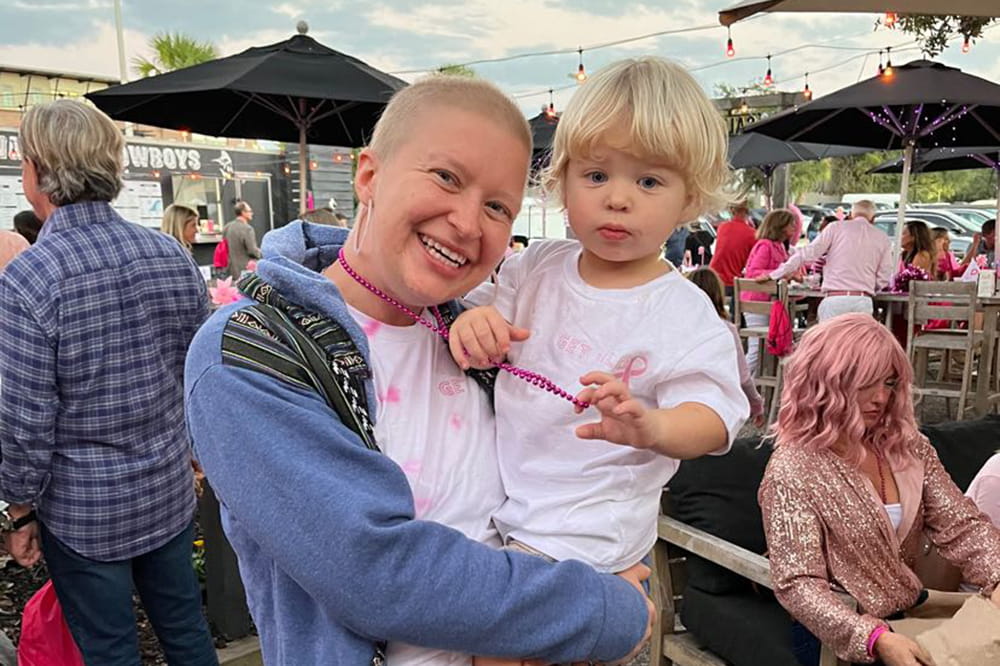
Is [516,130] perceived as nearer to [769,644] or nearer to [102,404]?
[102,404]

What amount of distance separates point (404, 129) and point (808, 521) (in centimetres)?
165

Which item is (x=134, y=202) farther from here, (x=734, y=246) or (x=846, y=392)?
(x=846, y=392)

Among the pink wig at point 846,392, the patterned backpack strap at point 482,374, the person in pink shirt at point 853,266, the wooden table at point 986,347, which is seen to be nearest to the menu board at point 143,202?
the person in pink shirt at point 853,266

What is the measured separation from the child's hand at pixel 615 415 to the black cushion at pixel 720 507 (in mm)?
1691

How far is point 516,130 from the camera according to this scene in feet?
3.47

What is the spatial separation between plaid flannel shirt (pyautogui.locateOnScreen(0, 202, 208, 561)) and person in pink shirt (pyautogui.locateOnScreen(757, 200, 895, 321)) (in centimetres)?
588

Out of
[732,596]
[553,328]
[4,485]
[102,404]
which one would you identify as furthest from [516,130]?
[732,596]

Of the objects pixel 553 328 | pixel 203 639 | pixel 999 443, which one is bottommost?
pixel 203 639

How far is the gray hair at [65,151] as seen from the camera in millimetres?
2193

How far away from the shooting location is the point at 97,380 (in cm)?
216

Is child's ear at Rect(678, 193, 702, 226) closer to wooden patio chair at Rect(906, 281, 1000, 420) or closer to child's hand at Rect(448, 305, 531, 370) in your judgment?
child's hand at Rect(448, 305, 531, 370)

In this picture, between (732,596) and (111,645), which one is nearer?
(111,645)

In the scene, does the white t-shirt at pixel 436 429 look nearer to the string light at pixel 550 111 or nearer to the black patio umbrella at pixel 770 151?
the string light at pixel 550 111

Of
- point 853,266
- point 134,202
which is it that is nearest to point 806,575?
point 853,266
